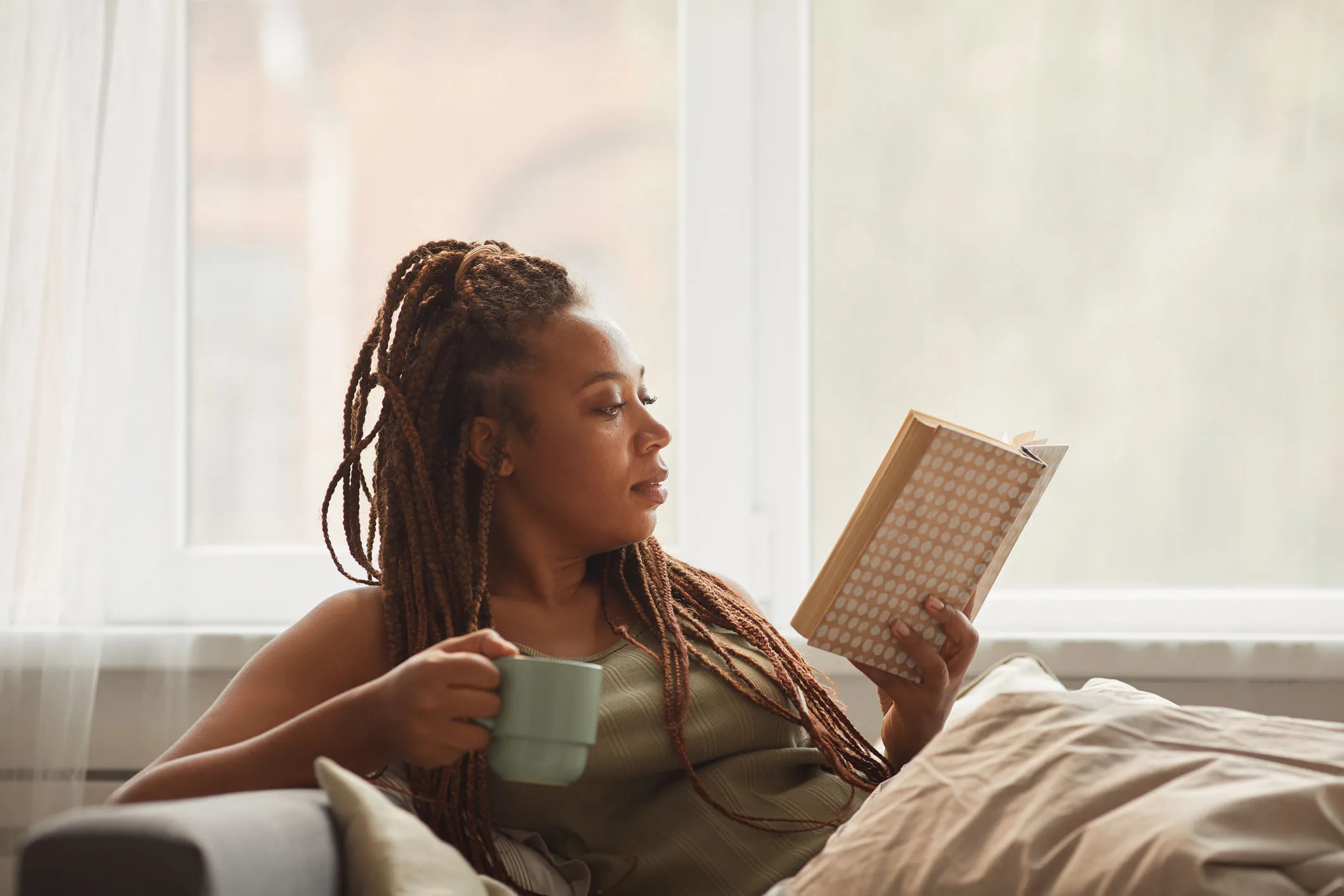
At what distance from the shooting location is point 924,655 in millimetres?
1263

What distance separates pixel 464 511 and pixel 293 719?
30 centimetres

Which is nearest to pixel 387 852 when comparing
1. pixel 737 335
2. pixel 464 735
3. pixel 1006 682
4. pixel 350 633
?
pixel 464 735

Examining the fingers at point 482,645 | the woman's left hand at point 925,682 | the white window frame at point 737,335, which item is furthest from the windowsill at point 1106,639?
the fingers at point 482,645

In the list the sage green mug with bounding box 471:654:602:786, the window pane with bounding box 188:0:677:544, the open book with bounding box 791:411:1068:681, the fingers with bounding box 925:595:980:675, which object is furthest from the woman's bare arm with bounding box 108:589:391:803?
the window pane with bounding box 188:0:677:544

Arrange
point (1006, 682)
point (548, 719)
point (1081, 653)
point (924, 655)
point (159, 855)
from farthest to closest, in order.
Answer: point (1081, 653), point (924, 655), point (1006, 682), point (548, 719), point (159, 855)

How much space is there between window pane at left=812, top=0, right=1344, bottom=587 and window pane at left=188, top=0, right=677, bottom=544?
1.03 feet

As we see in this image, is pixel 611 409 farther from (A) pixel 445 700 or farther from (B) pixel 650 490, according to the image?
(A) pixel 445 700

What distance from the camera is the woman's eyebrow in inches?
50.3

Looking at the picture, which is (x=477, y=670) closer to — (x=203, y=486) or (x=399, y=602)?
(x=399, y=602)

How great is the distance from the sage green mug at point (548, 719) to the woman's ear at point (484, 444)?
17.7 inches

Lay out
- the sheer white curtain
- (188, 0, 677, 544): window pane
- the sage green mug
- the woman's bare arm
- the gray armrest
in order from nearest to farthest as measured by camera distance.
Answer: the gray armrest
the sage green mug
the woman's bare arm
the sheer white curtain
(188, 0, 677, 544): window pane

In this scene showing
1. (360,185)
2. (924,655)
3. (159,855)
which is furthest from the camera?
(360,185)

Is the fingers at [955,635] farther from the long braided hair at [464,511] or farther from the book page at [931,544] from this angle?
the long braided hair at [464,511]

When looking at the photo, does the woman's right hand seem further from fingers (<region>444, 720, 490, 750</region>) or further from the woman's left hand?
the woman's left hand
